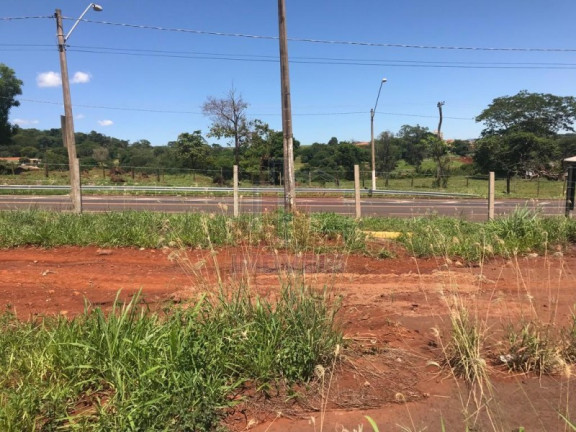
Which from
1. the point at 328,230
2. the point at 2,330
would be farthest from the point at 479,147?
the point at 2,330

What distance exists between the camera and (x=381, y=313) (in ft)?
14.1

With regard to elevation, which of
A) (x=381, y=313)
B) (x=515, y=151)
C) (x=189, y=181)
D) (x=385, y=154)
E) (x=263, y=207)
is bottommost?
(x=381, y=313)

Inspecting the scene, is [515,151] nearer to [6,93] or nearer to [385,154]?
[385,154]

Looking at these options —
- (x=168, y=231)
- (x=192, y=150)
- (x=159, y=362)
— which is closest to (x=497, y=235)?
(x=168, y=231)

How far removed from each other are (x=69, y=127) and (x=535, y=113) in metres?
70.2

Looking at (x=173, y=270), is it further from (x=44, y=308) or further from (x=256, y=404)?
(x=256, y=404)

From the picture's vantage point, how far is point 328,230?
844cm

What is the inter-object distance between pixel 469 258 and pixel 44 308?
592 centimetres

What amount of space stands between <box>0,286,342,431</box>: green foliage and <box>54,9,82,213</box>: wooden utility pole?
33.4 feet

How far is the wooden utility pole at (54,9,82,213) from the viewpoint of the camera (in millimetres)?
12820

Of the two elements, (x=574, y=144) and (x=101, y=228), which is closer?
(x=101, y=228)

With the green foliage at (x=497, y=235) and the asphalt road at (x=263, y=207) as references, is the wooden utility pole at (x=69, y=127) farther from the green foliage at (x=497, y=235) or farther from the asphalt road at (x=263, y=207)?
the green foliage at (x=497, y=235)

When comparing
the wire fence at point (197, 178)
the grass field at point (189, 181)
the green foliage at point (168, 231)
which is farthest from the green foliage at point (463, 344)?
the grass field at point (189, 181)

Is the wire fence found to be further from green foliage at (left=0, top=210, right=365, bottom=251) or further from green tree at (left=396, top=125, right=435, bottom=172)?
green tree at (left=396, top=125, right=435, bottom=172)
